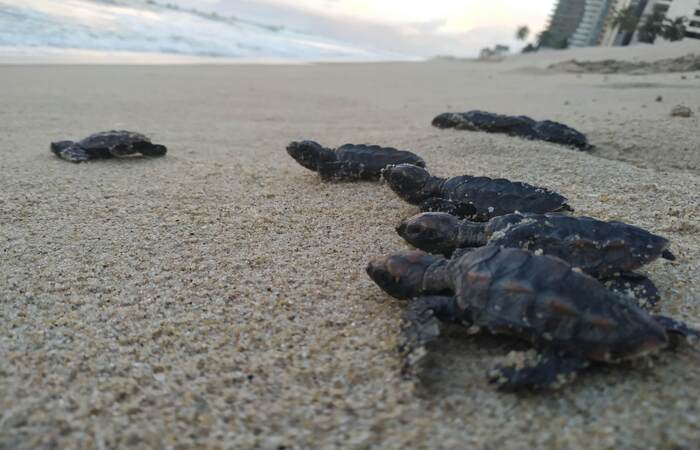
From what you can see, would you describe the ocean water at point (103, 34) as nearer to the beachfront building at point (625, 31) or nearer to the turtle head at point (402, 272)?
the turtle head at point (402, 272)

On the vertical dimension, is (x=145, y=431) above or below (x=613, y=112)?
below

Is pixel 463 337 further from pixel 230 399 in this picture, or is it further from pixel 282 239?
pixel 282 239

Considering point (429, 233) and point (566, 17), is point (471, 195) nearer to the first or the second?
point (429, 233)

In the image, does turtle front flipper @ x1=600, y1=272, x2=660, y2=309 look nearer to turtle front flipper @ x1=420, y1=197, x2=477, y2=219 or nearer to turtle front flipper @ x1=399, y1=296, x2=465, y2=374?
turtle front flipper @ x1=399, y1=296, x2=465, y2=374

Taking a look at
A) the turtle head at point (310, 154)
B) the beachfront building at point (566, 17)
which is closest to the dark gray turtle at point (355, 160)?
the turtle head at point (310, 154)

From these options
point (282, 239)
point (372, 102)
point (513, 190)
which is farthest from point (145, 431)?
point (372, 102)
